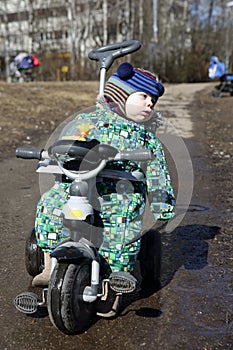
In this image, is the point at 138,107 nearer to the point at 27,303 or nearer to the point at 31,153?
the point at 31,153

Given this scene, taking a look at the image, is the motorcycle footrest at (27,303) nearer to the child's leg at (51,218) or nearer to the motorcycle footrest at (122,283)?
the child's leg at (51,218)

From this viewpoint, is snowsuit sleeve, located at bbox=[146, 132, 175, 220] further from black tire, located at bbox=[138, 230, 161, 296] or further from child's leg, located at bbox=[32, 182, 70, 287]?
child's leg, located at bbox=[32, 182, 70, 287]

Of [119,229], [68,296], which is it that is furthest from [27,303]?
[119,229]

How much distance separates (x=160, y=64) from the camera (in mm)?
34062

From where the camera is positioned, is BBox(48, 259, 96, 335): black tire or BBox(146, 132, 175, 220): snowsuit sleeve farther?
BBox(146, 132, 175, 220): snowsuit sleeve

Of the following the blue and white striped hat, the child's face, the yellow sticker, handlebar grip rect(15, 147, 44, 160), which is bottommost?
the yellow sticker

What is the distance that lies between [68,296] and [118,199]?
634 mm

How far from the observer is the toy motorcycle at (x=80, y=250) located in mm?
2764

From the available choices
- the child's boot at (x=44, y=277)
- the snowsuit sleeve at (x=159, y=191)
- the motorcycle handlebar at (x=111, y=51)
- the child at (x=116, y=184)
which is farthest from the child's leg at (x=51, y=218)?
the motorcycle handlebar at (x=111, y=51)

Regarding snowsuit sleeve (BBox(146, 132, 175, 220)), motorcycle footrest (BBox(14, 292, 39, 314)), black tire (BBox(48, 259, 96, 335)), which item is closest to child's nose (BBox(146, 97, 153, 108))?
snowsuit sleeve (BBox(146, 132, 175, 220))

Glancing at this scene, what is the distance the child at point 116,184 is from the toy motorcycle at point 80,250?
0.07 meters

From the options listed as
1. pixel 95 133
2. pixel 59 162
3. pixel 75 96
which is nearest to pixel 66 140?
pixel 59 162

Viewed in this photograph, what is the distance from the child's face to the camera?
10.6 ft

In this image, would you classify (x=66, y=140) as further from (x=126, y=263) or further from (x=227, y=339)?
(x=227, y=339)
